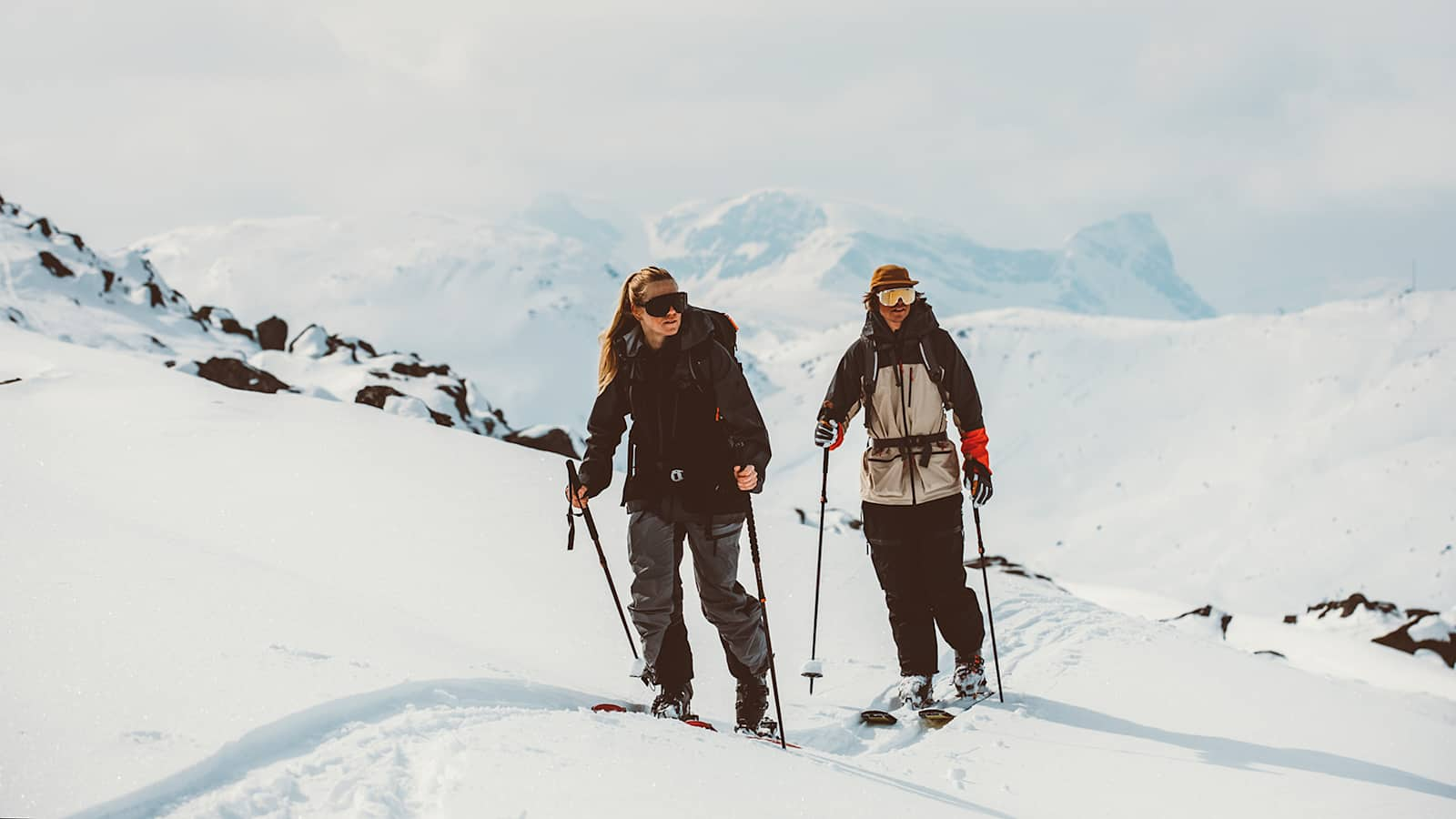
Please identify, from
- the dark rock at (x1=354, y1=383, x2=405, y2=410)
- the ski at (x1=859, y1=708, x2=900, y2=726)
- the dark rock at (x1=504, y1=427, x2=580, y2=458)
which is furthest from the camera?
the dark rock at (x1=354, y1=383, x2=405, y2=410)

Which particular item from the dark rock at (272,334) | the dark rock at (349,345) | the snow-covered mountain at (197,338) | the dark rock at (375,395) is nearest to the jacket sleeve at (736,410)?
the snow-covered mountain at (197,338)

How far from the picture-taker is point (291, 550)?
6.16 meters

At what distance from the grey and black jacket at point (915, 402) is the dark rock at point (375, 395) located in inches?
509

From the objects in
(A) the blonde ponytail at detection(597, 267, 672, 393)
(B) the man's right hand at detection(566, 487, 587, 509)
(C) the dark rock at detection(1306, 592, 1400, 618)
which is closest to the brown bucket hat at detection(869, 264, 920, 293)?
(A) the blonde ponytail at detection(597, 267, 672, 393)

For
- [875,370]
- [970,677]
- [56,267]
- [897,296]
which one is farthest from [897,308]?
[56,267]

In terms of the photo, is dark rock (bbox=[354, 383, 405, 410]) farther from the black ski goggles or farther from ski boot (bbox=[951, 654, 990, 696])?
the black ski goggles

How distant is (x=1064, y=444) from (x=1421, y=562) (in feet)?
76.7

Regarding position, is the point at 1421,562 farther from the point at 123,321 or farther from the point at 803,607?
the point at 123,321

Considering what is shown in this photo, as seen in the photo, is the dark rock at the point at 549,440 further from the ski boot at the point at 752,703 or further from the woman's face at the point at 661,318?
the woman's face at the point at 661,318

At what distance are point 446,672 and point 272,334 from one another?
29749mm

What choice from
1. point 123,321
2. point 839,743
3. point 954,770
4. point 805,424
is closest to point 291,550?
point 839,743

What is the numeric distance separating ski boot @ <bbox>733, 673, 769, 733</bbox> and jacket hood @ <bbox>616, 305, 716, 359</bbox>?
183 cm

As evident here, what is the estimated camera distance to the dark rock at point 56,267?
3094cm

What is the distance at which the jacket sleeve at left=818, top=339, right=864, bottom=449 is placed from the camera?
18.9 ft
